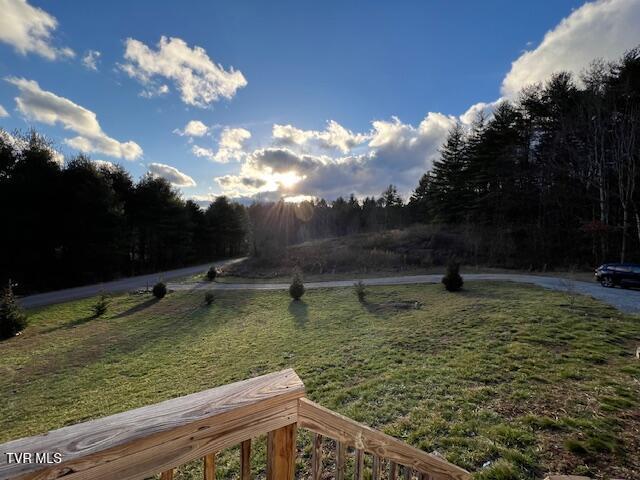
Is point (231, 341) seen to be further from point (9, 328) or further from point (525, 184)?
point (525, 184)

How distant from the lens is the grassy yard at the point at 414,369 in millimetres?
3281

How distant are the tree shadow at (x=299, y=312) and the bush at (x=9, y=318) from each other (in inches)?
390

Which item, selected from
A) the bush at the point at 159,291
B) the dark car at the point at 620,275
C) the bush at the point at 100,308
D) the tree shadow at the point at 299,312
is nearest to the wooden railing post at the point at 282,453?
the tree shadow at the point at 299,312

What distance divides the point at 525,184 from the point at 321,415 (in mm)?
31619

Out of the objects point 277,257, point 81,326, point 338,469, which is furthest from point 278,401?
point 277,257

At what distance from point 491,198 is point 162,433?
31735mm

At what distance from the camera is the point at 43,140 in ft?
67.2

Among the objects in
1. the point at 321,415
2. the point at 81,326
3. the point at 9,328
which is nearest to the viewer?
the point at 321,415

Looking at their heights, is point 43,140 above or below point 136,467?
above

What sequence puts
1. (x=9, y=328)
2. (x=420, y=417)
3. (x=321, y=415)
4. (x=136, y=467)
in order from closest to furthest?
(x=136, y=467) < (x=321, y=415) < (x=420, y=417) < (x=9, y=328)

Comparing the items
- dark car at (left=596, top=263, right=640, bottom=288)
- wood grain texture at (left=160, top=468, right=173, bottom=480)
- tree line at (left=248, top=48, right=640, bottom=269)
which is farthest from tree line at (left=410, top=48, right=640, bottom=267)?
wood grain texture at (left=160, top=468, right=173, bottom=480)

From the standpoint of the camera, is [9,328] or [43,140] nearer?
[9,328]

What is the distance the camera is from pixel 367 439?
1634mm

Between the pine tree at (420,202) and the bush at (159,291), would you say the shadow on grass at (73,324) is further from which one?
the pine tree at (420,202)
